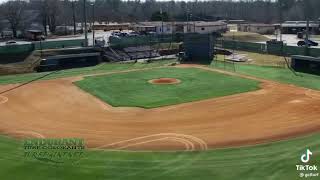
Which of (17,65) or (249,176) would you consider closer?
(249,176)

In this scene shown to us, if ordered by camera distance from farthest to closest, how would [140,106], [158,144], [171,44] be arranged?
[171,44] → [140,106] → [158,144]

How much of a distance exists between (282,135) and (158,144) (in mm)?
8080

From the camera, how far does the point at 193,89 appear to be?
123 feet

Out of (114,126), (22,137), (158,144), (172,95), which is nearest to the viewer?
(158,144)

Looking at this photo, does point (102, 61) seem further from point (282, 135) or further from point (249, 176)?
point (249, 176)

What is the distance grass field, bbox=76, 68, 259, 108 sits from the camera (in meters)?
33.9

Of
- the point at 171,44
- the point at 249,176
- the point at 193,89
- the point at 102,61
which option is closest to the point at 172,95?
the point at 193,89

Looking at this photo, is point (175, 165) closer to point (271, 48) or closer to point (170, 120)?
point (170, 120)

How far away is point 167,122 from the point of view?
2767 centimetres

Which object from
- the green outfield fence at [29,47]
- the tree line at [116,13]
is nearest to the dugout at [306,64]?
the green outfield fence at [29,47]

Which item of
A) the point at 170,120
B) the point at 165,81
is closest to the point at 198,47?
the point at 165,81

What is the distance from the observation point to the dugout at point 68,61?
5350 centimetres

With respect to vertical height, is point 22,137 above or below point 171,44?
below

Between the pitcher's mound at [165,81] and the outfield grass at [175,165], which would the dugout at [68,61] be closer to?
the pitcher's mound at [165,81]
